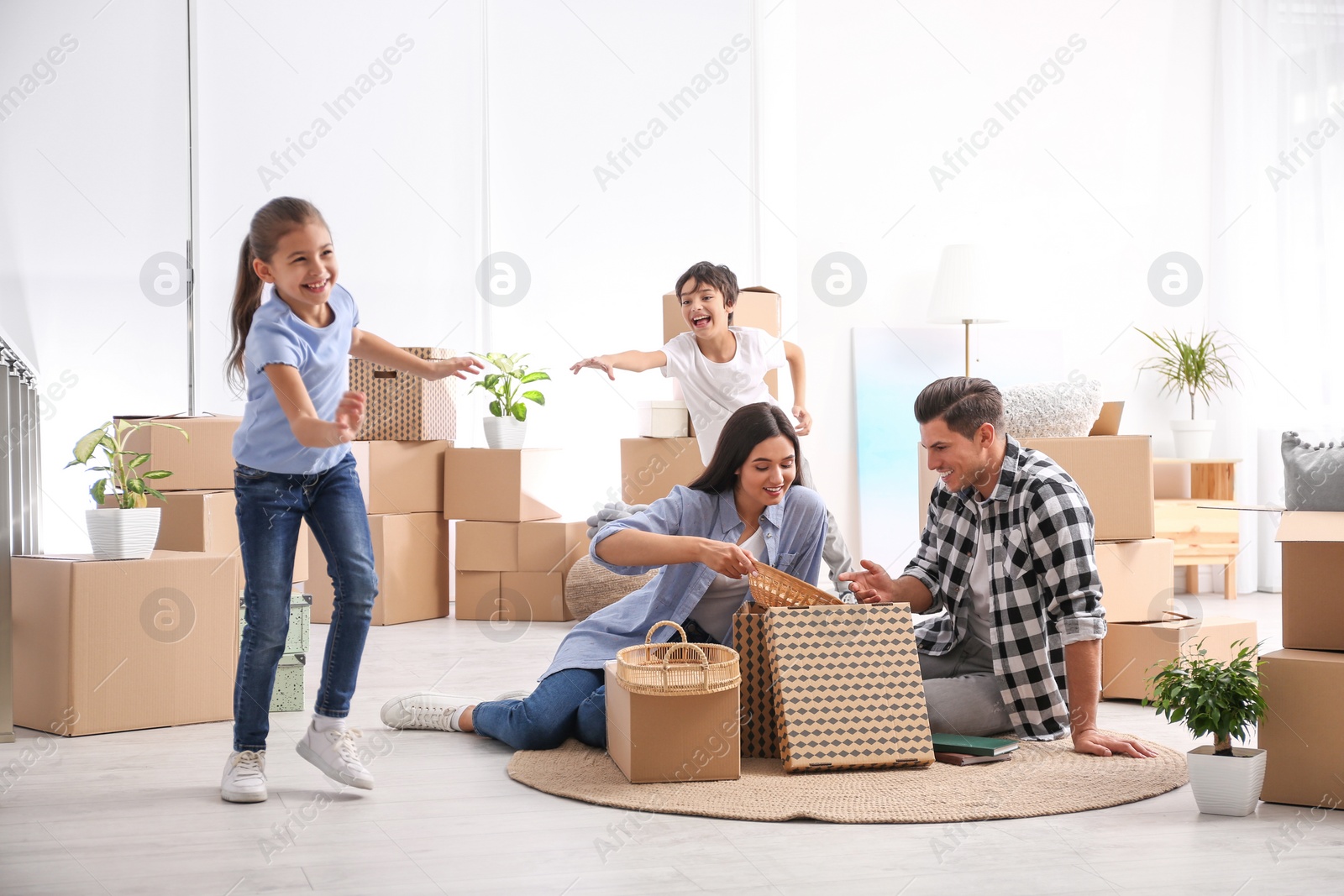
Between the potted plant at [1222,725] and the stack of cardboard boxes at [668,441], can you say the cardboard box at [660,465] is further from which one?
the potted plant at [1222,725]

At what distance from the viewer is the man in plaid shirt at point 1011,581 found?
2.29 metres

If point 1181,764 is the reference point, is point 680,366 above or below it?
above

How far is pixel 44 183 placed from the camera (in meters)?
4.39

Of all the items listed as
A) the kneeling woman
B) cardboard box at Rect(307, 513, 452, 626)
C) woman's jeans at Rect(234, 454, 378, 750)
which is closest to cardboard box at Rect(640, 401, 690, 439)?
cardboard box at Rect(307, 513, 452, 626)

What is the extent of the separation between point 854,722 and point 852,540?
2744 mm

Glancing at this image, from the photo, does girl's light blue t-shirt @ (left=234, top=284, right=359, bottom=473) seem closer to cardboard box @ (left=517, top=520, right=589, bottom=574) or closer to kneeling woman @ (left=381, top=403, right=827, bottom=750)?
kneeling woman @ (left=381, top=403, right=827, bottom=750)

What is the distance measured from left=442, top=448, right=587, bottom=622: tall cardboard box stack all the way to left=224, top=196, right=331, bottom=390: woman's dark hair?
7.74 ft

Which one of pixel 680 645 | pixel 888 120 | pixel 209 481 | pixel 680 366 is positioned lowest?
pixel 680 645

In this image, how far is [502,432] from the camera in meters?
4.50

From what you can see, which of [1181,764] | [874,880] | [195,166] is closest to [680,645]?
[874,880]

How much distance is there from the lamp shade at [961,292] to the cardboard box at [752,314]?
2.39ft

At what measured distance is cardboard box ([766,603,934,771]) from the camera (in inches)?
85.6

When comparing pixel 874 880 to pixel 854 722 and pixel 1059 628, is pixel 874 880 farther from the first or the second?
pixel 1059 628

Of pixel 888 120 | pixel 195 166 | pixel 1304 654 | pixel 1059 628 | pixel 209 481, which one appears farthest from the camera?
pixel 888 120
